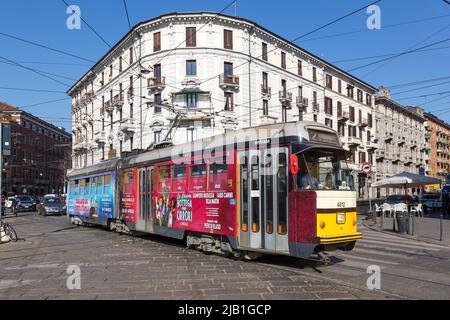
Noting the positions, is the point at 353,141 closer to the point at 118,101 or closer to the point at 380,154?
the point at 380,154

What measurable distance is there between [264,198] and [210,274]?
186 centimetres

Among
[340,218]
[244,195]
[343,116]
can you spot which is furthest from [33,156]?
[340,218]

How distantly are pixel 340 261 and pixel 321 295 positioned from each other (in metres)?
3.17

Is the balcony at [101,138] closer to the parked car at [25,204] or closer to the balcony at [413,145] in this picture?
the parked car at [25,204]

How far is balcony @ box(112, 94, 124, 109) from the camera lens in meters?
39.5

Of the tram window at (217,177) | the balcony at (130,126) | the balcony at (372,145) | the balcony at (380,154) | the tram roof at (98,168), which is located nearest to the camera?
the tram window at (217,177)

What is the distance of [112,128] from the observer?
43.5 meters

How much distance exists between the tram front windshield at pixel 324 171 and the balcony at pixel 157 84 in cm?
2673

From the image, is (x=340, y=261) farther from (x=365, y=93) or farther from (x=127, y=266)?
(x=365, y=93)

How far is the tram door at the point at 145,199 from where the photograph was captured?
12.4 metres

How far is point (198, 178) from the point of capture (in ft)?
32.6

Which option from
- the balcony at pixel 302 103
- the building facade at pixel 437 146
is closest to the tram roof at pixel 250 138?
the balcony at pixel 302 103
